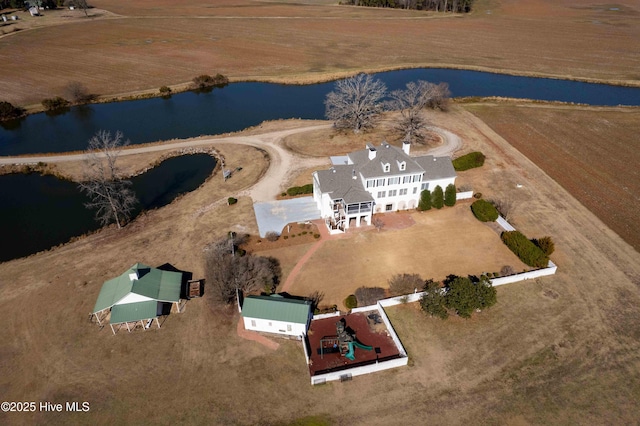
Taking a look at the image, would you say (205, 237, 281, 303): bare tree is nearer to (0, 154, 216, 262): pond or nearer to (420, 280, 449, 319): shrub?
(420, 280, 449, 319): shrub

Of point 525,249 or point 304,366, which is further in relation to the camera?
point 525,249

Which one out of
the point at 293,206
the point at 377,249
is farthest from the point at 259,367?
the point at 293,206

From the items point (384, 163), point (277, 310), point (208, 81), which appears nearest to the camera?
point (277, 310)

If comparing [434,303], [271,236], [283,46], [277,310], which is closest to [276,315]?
[277,310]

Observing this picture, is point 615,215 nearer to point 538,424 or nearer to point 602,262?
point 602,262

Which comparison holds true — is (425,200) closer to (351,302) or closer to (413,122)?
(351,302)

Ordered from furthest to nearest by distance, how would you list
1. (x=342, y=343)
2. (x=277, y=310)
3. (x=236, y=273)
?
1. (x=236, y=273)
2. (x=277, y=310)
3. (x=342, y=343)
